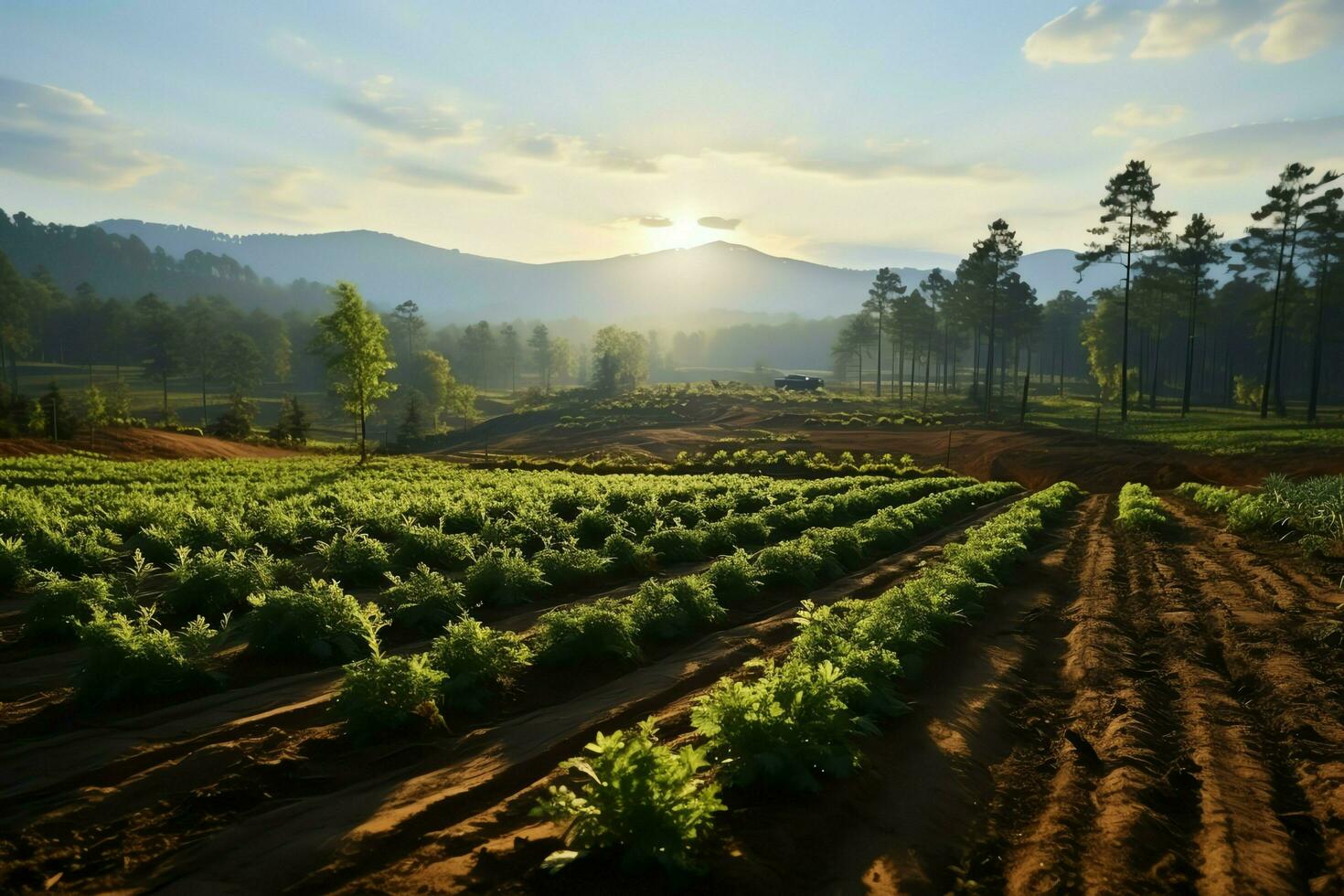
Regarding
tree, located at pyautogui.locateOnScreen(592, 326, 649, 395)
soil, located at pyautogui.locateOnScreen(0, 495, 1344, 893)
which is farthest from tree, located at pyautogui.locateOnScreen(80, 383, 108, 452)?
soil, located at pyautogui.locateOnScreen(0, 495, 1344, 893)

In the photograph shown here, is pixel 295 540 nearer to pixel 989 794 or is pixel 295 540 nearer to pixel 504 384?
pixel 989 794

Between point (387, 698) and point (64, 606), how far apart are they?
16.8ft

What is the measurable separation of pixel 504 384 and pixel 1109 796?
189 m

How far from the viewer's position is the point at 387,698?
6.24 meters

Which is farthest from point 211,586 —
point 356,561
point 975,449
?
point 975,449

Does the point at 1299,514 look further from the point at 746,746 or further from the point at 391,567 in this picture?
the point at 391,567

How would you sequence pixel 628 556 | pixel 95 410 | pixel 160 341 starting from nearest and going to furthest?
1. pixel 628 556
2. pixel 95 410
3. pixel 160 341

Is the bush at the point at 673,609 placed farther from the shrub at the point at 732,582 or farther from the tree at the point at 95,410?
the tree at the point at 95,410

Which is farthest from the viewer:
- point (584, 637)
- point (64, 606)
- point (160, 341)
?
point (160, 341)

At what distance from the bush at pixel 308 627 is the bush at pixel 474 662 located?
1300mm

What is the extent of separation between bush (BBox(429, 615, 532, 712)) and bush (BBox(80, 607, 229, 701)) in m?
2.30

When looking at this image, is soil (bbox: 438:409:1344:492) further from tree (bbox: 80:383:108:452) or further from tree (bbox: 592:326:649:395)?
tree (bbox: 592:326:649:395)

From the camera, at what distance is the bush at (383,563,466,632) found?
926 cm

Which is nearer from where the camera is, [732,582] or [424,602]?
[424,602]
